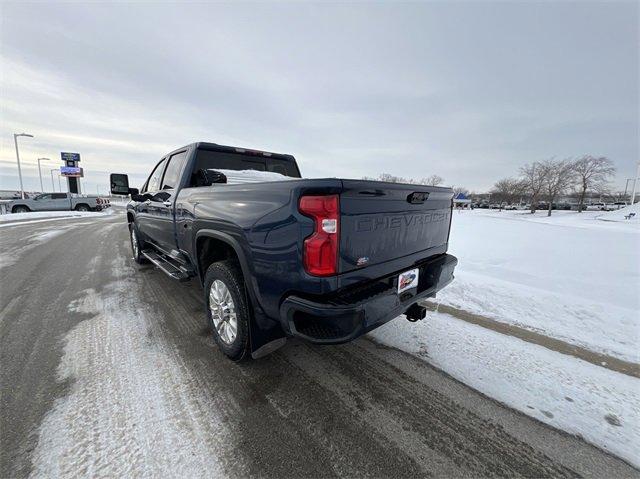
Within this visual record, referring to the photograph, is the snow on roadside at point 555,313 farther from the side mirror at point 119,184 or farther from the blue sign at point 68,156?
the blue sign at point 68,156

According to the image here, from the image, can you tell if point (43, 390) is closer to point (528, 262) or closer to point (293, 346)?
point (293, 346)

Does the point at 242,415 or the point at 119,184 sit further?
the point at 119,184

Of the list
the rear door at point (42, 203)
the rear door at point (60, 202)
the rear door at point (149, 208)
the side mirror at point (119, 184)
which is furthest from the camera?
the rear door at point (60, 202)

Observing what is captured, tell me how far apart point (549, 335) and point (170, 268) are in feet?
15.3

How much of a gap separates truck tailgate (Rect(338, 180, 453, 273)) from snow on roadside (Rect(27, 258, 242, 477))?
1.42 meters

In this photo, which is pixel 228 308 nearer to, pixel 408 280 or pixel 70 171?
pixel 408 280

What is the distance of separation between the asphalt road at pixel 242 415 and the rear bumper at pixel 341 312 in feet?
2.13

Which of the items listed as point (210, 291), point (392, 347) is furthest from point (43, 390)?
point (392, 347)

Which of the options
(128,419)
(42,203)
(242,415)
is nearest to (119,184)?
(128,419)

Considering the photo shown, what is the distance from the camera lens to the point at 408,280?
90.5 inches

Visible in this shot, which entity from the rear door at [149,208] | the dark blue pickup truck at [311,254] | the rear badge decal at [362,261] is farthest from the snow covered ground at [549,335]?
the rear door at [149,208]

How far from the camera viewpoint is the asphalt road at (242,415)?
1.61m

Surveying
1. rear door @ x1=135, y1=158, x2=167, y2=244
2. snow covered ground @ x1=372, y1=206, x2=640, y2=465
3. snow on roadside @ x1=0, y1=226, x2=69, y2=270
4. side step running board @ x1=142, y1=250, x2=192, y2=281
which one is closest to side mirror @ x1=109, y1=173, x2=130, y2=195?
rear door @ x1=135, y1=158, x2=167, y2=244

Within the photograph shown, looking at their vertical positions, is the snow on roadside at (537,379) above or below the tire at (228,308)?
below
